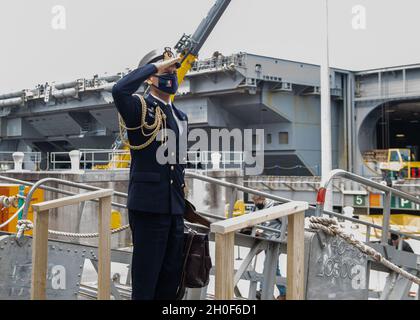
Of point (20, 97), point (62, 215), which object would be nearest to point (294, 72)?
point (62, 215)

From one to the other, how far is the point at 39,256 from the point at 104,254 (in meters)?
0.55

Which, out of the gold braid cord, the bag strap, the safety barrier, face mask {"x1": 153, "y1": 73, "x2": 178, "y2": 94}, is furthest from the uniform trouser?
the safety barrier

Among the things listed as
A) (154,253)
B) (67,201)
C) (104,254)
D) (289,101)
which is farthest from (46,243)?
(289,101)

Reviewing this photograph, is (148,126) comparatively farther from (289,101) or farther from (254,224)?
(289,101)

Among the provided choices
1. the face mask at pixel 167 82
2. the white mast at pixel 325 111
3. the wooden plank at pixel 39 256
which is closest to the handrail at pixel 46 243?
the wooden plank at pixel 39 256

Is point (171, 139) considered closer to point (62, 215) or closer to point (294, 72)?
point (62, 215)

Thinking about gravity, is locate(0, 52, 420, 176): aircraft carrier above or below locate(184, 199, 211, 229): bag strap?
above

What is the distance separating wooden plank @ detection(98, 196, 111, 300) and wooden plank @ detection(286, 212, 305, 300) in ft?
4.30

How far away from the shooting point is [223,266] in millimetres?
2330

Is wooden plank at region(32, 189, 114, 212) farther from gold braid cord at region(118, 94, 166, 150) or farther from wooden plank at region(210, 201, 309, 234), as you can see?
wooden plank at region(210, 201, 309, 234)

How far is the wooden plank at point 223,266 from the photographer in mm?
2338

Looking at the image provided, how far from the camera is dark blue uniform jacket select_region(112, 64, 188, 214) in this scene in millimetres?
3000

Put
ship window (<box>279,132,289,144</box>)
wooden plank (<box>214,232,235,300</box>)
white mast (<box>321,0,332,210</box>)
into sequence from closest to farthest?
wooden plank (<box>214,232,235,300</box>), white mast (<box>321,0,332,210</box>), ship window (<box>279,132,289,144</box>)
